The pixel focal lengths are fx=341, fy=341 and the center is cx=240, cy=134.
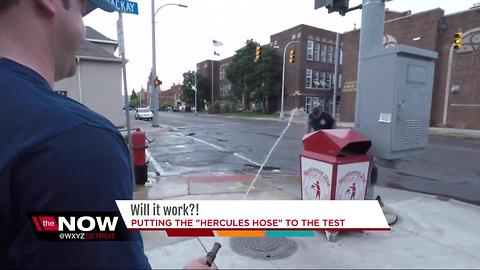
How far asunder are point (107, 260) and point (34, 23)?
0.72 m

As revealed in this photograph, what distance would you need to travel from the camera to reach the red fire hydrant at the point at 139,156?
7066 mm

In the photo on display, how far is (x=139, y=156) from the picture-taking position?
7188 millimetres

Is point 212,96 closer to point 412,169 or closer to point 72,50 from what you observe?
point 412,169

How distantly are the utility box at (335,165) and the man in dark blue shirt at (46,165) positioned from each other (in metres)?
3.71

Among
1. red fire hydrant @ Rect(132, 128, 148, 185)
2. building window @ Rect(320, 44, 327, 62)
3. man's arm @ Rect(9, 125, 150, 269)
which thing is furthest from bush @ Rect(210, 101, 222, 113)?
man's arm @ Rect(9, 125, 150, 269)

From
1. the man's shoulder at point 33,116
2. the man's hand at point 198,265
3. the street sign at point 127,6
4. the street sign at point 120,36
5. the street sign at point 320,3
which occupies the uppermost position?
the street sign at point 320,3

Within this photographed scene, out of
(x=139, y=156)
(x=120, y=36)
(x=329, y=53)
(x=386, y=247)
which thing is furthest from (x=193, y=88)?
(x=386, y=247)

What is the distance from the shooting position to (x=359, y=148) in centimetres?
482

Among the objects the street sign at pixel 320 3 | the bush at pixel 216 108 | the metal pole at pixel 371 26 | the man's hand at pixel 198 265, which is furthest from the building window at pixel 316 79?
the man's hand at pixel 198 265

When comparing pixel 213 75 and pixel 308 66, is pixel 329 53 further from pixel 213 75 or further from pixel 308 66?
pixel 213 75

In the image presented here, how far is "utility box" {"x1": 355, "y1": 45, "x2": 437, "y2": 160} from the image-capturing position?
4711 millimetres

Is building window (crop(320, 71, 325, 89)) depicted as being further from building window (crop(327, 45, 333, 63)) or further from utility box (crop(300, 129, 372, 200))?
utility box (crop(300, 129, 372, 200))

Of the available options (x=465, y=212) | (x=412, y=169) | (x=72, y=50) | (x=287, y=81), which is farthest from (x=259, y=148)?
(x=287, y=81)

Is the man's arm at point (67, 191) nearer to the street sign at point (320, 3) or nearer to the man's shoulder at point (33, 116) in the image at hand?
the man's shoulder at point (33, 116)
